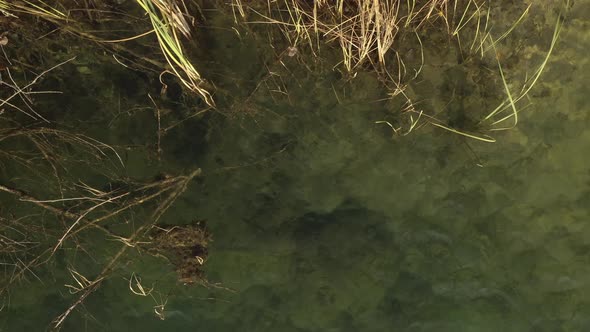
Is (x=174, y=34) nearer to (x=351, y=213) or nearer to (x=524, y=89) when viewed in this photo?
(x=351, y=213)

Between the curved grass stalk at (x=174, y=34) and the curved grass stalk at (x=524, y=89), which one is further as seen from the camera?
the curved grass stalk at (x=524, y=89)

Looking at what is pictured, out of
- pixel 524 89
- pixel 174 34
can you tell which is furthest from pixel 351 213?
pixel 174 34

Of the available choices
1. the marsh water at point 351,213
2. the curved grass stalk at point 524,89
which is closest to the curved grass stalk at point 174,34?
the marsh water at point 351,213

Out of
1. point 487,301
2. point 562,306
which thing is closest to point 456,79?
point 487,301

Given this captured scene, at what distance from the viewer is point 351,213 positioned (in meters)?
1.89

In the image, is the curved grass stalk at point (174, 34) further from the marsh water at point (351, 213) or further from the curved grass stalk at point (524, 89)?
the curved grass stalk at point (524, 89)

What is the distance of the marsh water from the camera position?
5.93 feet

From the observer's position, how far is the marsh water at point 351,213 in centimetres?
181

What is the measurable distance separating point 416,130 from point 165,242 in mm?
1072

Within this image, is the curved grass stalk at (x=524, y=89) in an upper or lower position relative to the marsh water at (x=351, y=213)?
upper

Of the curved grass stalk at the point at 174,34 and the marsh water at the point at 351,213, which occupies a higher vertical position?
the curved grass stalk at the point at 174,34

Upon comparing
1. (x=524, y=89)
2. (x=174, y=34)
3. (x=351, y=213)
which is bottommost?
(x=351, y=213)

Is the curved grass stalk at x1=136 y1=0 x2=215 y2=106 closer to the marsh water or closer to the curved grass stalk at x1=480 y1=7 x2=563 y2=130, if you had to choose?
the marsh water

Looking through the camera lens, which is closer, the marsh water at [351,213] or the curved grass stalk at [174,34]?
the curved grass stalk at [174,34]
